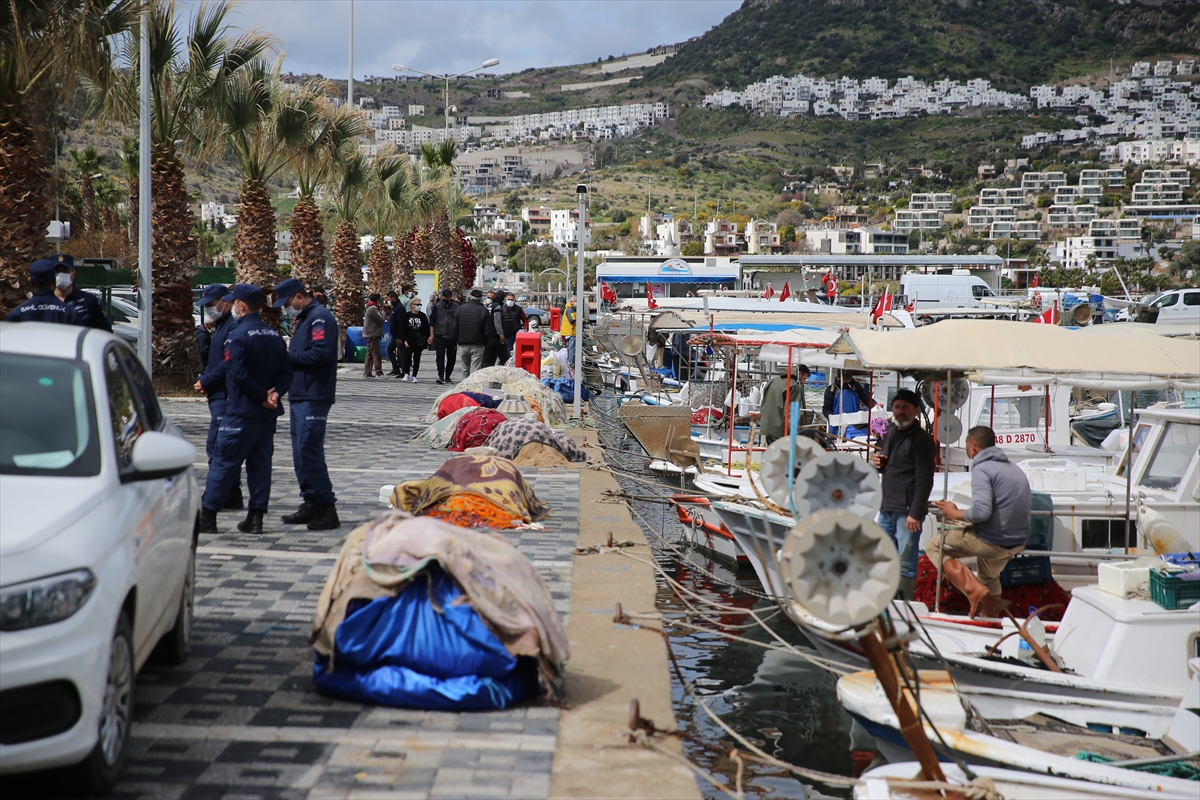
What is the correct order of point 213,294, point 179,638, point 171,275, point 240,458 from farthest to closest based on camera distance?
point 171,275 < point 213,294 < point 240,458 < point 179,638

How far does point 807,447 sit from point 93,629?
304 centimetres

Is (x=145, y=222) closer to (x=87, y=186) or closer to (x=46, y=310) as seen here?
(x=46, y=310)

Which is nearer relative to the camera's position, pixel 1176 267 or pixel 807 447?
pixel 807 447

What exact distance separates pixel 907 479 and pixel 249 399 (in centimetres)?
546

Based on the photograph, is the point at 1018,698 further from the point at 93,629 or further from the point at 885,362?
the point at 93,629

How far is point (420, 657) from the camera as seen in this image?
5.62m

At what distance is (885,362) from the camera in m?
9.06

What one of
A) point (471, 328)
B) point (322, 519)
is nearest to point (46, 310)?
point (322, 519)

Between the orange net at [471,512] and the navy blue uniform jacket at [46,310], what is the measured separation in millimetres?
3525

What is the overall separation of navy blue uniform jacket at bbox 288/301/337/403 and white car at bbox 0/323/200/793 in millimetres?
3332

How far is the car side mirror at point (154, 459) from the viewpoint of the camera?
4.80 metres

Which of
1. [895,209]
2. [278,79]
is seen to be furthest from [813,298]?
[895,209]

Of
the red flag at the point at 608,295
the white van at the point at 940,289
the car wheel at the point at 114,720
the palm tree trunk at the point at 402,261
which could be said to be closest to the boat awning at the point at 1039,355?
the car wheel at the point at 114,720

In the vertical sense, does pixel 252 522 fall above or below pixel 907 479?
below
